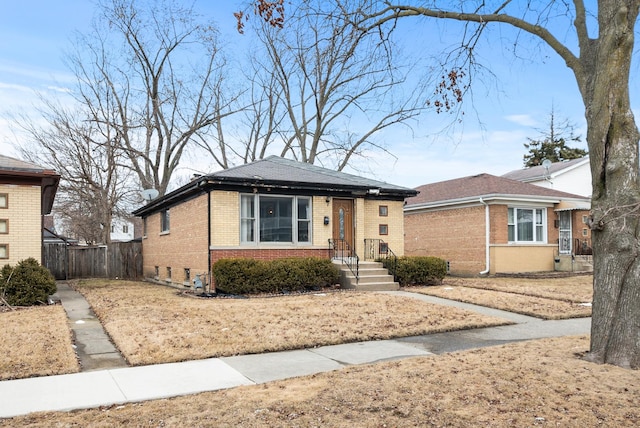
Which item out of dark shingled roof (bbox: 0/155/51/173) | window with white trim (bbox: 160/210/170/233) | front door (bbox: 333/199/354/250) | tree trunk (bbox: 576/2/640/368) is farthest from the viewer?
window with white trim (bbox: 160/210/170/233)

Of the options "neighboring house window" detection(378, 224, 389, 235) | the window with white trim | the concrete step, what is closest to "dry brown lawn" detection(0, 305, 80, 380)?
the concrete step

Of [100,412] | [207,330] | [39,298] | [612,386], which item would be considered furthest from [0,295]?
[612,386]

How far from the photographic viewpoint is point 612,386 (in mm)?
5535

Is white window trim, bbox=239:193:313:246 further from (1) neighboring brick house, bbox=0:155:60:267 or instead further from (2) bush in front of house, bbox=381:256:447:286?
Result: (1) neighboring brick house, bbox=0:155:60:267

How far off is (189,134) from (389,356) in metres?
27.0

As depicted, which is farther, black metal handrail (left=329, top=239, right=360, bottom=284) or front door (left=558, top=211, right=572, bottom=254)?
front door (left=558, top=211, right=572, bottom=254)

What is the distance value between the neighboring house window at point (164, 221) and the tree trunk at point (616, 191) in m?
17.4

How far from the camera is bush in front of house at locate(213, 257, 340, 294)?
47.7 feet

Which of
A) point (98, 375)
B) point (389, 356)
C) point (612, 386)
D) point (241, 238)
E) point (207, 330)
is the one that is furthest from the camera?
point (241, 238)

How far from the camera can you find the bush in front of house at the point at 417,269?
16.6m

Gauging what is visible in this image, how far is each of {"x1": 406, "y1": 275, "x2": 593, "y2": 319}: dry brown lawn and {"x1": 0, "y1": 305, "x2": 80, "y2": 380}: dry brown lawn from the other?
29.5ft

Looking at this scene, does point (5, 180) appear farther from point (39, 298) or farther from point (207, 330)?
point (207, 330)

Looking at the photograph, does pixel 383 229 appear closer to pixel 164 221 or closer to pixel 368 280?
pixel 368 280

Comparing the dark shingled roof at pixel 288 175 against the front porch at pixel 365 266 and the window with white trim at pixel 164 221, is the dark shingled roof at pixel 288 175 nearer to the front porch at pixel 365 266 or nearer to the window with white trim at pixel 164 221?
the front porch at pixel 365 266
